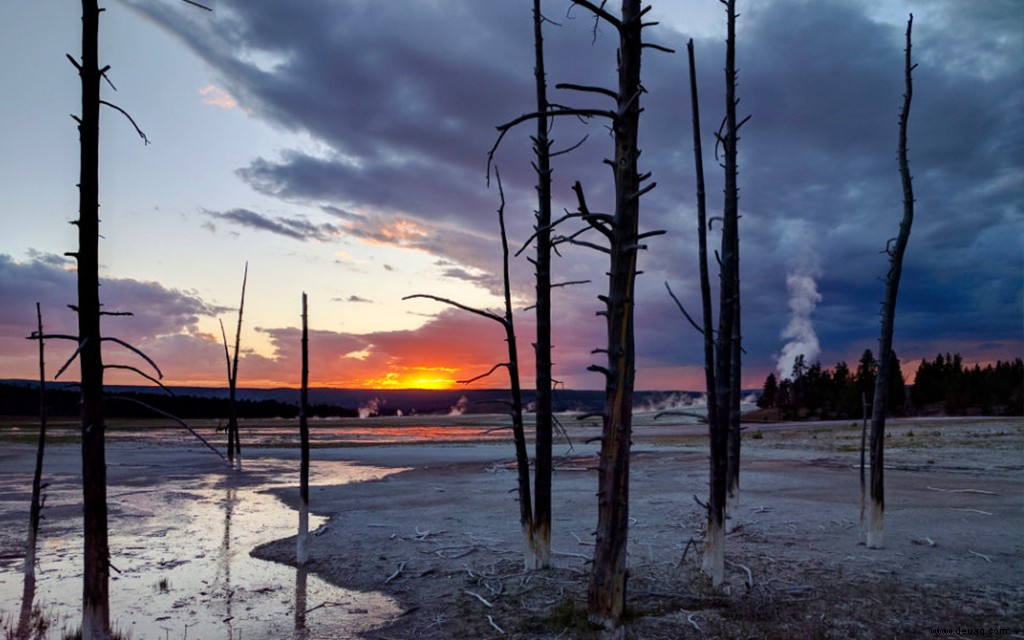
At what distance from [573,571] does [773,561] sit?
11.5ft

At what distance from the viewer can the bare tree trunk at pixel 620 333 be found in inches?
327

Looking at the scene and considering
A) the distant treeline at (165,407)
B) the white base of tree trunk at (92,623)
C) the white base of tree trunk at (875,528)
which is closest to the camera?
the white base of tree trunk at (92,623)

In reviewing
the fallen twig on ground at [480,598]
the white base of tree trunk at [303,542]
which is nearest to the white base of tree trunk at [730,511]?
the fallen twig on ground at [480,598]

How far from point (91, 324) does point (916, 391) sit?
346 ft

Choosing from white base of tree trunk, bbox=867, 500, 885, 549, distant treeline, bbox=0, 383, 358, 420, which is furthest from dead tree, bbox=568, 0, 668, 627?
distant treeline, bbox=0, 383, 358, 420

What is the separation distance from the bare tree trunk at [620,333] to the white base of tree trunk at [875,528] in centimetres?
640

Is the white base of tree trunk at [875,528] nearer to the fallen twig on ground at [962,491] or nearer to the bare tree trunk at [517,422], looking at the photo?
the bare tree trunk at [517,422]

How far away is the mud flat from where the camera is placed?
9.51 m

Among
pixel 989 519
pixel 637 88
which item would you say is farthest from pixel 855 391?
pixel 637 88

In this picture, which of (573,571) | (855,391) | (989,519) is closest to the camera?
(573,571)

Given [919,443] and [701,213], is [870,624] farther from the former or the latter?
[919,443]

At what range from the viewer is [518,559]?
1277 cm

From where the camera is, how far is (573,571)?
11.6 m

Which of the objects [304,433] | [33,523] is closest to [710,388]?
[304,433]
